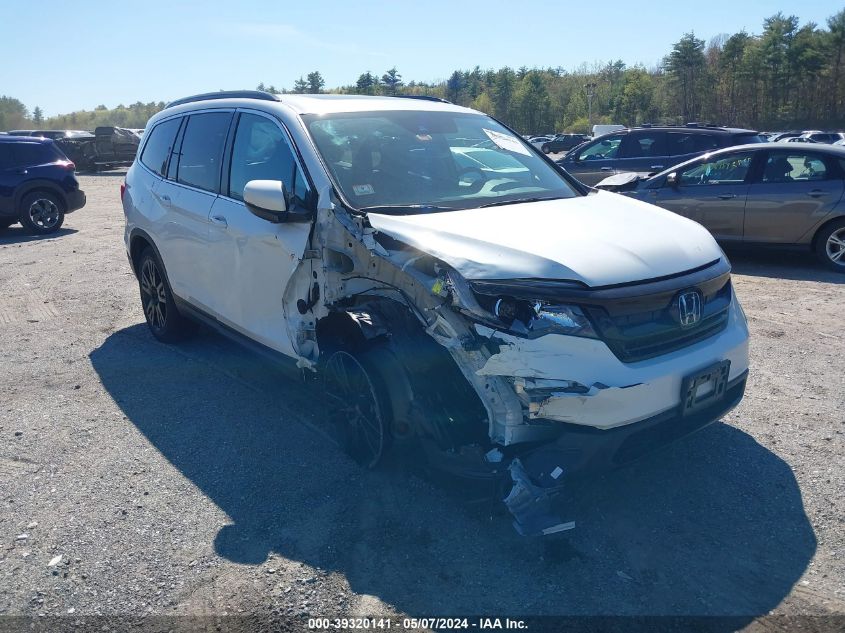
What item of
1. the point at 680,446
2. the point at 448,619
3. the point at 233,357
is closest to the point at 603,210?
the point at 680,446

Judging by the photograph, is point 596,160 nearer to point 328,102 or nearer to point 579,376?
point 328,102

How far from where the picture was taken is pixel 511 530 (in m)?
3.52

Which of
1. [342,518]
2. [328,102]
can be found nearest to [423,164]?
[328,102]

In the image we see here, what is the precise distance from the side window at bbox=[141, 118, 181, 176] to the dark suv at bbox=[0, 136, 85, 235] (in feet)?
29.6

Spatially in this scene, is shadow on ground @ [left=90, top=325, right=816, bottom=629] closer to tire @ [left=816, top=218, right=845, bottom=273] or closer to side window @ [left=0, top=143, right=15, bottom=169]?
tire @ [left=816, top=218, right=845, bottom=273]

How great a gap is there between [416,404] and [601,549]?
108cm

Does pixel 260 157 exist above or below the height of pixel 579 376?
above

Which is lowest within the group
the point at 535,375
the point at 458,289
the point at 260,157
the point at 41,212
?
the point at 41,212

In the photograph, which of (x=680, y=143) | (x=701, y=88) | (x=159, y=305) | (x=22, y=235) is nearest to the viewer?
(x=159, y=305)

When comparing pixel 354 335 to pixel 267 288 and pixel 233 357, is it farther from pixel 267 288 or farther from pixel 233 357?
pixel 233 357

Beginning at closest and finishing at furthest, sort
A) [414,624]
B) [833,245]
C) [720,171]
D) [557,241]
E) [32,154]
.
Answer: [414,624] < [557,241] < [833,245] < [720,171] < [32,154]

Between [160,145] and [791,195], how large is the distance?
726cm

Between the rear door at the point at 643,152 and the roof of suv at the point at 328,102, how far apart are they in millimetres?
8744

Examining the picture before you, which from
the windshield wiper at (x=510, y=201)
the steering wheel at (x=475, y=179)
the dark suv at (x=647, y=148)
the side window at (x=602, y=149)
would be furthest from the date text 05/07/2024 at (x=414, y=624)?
the side window at (x=602, y=149)
